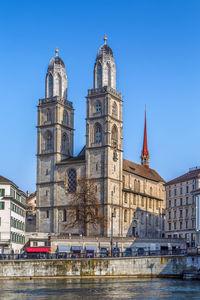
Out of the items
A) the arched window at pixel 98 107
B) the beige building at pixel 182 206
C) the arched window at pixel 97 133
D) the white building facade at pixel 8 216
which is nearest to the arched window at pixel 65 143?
the arched window at pixel 97 133

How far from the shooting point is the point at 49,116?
12656cm

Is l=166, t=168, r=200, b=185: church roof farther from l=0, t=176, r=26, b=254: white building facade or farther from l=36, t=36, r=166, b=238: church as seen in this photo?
l=0, t=176, r=26, b=254: white building facade

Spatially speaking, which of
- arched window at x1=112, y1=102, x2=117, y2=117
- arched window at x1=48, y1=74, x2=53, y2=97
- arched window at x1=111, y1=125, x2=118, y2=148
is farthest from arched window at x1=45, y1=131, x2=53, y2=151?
arched window at x1=112, y1=102, x2=117, y2=117

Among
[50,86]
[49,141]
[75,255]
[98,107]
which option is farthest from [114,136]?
[75,255]

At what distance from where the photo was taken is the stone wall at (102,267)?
78.9 metres

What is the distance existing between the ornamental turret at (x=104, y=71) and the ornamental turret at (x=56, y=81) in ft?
26.3

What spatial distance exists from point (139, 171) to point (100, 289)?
78.4 metres

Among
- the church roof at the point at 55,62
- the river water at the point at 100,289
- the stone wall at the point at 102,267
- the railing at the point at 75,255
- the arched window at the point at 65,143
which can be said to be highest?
the church roof at the point at 55,62

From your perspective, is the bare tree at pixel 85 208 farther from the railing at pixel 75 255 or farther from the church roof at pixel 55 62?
the railing at pixel 75 255

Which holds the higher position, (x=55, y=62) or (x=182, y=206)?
(x=55, y=62)

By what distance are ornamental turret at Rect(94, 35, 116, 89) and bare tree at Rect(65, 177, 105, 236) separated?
18.8 m

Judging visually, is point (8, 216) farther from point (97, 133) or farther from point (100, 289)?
point (97, 133)

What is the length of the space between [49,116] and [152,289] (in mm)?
67223

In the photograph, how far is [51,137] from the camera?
Result: 412 feet
